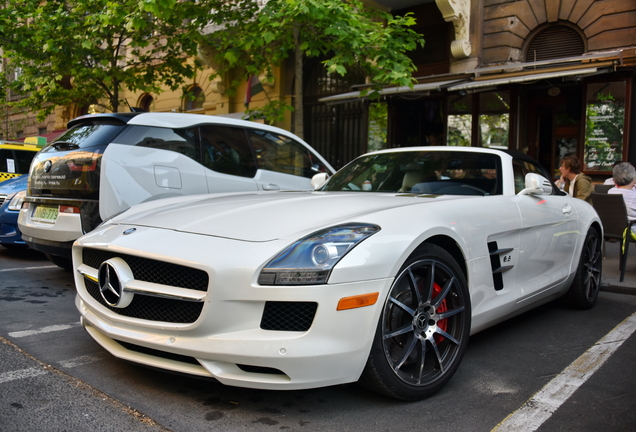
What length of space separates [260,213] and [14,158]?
8.61m

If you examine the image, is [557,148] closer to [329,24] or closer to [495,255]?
[329,24]

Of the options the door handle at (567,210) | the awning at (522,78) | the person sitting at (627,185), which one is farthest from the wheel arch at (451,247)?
the awning at (522,78)

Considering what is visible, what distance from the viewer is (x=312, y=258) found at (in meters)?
2.51

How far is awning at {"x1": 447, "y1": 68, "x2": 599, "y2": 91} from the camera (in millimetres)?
9320

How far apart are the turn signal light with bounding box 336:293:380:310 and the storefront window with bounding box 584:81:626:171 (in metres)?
9.70

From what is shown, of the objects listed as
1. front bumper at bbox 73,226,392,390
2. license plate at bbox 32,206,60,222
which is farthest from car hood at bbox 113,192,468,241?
license plate at bbox 32,206,60,222

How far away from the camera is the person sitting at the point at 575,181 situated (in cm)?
744

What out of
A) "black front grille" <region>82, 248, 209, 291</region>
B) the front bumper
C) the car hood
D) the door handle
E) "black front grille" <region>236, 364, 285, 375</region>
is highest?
the car hood

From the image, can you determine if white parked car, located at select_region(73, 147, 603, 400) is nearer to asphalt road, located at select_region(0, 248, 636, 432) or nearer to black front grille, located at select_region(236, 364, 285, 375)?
black front grille, located at select_region(236, 364, 285, 375)

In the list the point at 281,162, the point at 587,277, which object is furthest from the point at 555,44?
the point at 587,277

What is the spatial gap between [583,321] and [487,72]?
310 inches

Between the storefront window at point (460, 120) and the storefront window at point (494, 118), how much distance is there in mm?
270

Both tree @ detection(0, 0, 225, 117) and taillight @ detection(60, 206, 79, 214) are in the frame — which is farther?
tree @ detection(0, 0, 225, 117)

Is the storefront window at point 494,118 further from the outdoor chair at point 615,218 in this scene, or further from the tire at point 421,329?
the tire at point 421,329
